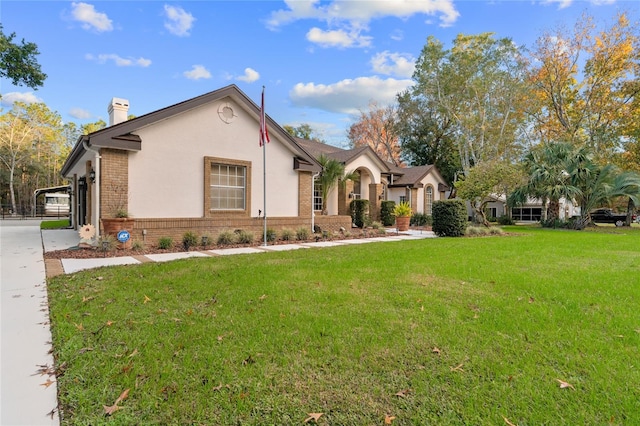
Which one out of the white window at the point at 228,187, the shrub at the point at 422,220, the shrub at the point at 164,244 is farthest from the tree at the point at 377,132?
the shrub at the point at 164,244

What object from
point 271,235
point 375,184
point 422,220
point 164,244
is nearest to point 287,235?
point 271,235

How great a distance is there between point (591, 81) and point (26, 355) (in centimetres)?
3320

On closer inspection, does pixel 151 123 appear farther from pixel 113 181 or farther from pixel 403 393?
pixel 403 393

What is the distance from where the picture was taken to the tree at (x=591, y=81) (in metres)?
23.2

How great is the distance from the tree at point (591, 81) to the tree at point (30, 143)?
54975 millimetres

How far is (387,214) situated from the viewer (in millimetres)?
21781

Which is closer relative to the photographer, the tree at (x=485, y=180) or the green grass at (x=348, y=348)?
the green grass at (x=348, y=348)

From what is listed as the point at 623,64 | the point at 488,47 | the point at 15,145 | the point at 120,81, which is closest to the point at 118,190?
the point at 120,81

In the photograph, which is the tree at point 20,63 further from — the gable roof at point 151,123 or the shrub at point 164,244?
the shrub at point 164,244

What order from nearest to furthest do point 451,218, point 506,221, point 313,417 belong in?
point 313,417
point 451,218
point 506,221

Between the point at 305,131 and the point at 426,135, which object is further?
the point at 305,131

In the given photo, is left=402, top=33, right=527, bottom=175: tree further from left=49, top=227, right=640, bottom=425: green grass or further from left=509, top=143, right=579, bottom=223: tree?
left=49, top=227, right=640, bottom=425: green grass

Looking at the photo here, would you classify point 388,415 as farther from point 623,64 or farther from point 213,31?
point 623,64

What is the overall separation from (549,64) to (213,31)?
25.0 m
